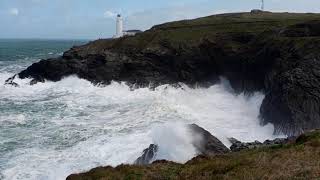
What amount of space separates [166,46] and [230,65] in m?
10.8

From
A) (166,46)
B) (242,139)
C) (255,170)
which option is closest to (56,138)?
(242,139)

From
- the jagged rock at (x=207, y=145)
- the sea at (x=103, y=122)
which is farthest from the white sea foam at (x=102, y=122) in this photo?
the jagged rock at (x=207, y=145)

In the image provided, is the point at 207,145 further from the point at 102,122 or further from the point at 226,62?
the point at 226,62

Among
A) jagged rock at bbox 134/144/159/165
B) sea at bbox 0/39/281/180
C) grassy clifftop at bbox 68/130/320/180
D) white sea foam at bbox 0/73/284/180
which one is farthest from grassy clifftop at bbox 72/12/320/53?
grassy clifftop at bbox 68/130/320/180

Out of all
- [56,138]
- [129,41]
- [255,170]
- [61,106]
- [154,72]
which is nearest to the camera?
[255,170]

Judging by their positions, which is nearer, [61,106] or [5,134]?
[5,134]

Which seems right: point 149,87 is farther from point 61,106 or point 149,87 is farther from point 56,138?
point 56,138

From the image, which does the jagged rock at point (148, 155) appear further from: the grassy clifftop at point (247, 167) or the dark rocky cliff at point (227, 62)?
the dark rocky cliff at point (227, 62)

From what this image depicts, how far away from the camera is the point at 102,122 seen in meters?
41.8

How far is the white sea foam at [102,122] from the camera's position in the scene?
29.2 metres

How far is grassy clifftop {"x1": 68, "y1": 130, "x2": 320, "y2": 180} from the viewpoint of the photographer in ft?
50.5

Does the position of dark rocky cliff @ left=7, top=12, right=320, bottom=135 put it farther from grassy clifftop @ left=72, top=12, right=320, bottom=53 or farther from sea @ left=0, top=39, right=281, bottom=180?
sea @ left=0, top=39, right=281, bottom=180

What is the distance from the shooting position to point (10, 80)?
74.1 m

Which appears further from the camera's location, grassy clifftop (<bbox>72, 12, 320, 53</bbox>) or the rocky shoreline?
grassy clifftop (<bbox>72, 12, 320, 53</bbox>)
